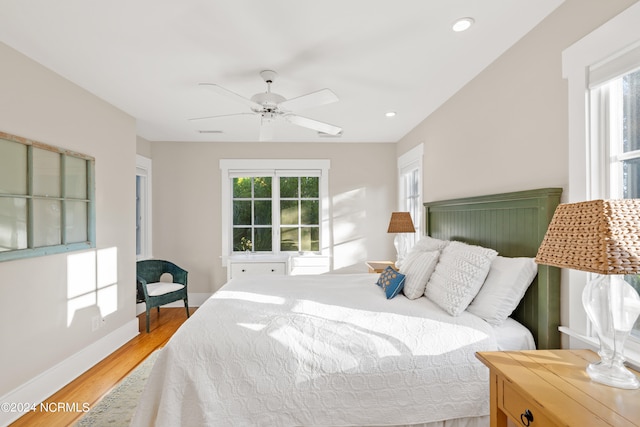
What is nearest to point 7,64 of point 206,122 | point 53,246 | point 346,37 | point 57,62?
point 57,62

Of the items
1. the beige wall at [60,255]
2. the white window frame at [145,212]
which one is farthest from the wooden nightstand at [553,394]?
the white window frame at [145,212]

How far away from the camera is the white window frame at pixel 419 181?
365cm

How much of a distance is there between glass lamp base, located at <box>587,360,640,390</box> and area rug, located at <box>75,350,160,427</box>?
2.35 metres

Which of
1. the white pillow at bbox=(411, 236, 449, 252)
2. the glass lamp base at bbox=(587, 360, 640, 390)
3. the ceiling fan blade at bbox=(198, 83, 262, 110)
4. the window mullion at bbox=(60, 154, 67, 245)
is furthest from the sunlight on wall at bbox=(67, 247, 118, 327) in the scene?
the glass lamp base at bbox=(587, 360, 640, 390)

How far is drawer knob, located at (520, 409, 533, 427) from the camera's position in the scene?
108 cm

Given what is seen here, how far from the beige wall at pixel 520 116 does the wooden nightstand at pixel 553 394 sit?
918 mm

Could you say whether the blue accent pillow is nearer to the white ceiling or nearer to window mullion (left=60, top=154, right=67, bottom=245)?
the white ceiling

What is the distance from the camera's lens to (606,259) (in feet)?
2.99

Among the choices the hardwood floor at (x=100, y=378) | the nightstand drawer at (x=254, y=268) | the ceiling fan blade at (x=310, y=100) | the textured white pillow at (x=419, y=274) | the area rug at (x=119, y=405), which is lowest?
the hardwood floor at (x=100, y=378)

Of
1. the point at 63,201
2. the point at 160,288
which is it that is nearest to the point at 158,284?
the point at 160,288

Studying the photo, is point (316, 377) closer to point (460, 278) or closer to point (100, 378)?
point (460, 278)

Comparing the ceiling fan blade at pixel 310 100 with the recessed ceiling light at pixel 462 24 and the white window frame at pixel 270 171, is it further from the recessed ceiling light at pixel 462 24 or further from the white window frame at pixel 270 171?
the white window frame at pixel 270 171

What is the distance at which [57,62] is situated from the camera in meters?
2.26

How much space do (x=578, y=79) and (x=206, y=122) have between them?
11.1ft
